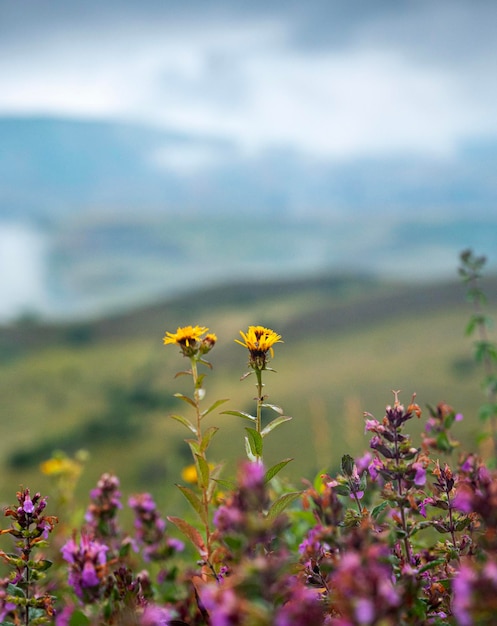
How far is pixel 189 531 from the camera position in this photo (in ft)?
2.72

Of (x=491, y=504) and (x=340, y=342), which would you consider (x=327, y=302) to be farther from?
(x=491, y=504)

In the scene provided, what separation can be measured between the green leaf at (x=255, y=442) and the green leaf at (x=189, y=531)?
4.7 inches

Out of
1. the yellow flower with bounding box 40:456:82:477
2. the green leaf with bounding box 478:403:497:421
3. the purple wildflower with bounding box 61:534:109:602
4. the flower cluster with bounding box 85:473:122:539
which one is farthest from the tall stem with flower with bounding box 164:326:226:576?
the yellow flower with bounding box 40:456:82:477

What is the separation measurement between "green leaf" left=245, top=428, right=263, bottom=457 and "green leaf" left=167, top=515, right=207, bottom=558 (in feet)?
0.39

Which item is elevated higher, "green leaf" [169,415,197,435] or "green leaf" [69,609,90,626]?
"green leaf" [169,415,197,435]

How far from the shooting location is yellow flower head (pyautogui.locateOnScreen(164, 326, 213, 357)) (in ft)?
3.07

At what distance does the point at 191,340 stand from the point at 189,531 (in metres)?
0.26

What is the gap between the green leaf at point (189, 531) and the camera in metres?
0.81

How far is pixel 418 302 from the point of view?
17.2 feet

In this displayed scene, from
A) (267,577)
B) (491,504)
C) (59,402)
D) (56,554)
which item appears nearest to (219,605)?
(267,577)

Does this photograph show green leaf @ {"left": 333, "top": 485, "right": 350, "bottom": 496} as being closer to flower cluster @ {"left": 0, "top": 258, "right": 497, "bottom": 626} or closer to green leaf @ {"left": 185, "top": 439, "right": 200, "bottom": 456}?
flower cluster @ {"left": 0, "top": 258, "right": 497, "bottom": 626}

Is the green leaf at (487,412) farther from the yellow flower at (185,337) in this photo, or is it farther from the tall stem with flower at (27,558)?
the tall stem with flower at (27,558)

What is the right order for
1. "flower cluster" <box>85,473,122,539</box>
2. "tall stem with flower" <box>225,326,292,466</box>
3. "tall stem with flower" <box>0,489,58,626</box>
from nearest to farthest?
"tall stem with flower" <box>0,489,58,626</box>, "tall stem with flower" <box>225,326,292,466</box>, "flower cluster" <box>85,473,122,539</box>

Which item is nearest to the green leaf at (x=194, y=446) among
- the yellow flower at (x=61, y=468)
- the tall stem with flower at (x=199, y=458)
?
the tall stem with flower at (x=199, y=458)
